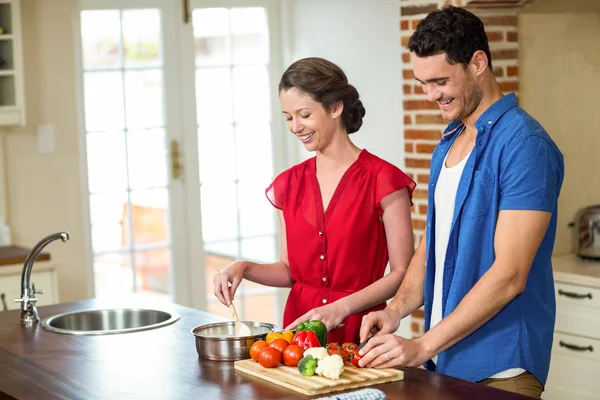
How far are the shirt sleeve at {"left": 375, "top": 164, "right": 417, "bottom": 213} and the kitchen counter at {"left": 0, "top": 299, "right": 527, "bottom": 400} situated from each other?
67 centimetres

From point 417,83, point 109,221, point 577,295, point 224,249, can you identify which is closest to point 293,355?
point 577,295

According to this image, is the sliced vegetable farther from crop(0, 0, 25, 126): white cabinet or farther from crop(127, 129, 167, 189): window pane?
crop(127, 129, 167, 189): window pane

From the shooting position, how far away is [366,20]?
221 inches

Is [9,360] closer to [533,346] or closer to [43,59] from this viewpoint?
[533,346]

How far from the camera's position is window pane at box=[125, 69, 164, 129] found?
583 cm

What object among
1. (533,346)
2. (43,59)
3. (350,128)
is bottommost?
(533,346)

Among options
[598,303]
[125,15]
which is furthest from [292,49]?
[598,303]

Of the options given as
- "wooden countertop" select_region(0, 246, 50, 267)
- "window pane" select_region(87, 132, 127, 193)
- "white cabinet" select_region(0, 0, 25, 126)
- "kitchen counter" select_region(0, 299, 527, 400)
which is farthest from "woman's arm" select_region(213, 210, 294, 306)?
"window pane" select_region(87, 132, 127, 193)

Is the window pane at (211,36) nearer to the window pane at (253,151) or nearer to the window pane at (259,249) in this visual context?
the window pane at (253,151)

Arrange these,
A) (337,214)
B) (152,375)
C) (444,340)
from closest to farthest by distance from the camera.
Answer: (444,340) < (152,375) < (337,214)

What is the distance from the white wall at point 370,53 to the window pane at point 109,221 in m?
1.22

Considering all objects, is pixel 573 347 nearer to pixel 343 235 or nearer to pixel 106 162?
pixel 343 235

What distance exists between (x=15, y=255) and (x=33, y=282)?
0.17 meters

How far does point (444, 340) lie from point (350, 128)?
0.91 metres
